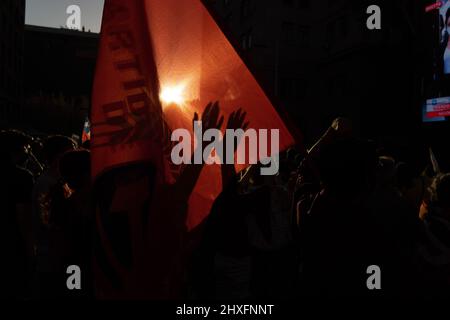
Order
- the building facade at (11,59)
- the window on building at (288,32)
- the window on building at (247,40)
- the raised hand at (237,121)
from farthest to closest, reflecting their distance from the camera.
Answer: the building facade at (11,59) < the window on building at (247,40) < the window on building at (288,32) < the raised hand at (237,121)

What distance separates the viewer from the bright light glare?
266cm

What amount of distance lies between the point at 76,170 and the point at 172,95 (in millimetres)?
1188

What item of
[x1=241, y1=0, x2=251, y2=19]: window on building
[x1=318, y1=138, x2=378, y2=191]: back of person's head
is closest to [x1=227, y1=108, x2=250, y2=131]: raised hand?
[x1=318, y1=138, x2=378, y2=191]: back of person's head

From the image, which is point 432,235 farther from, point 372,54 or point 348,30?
point 348,30

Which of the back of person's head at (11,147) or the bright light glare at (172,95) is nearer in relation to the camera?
the bright light glare at (172,95)

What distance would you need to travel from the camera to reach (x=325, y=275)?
225 centimetres

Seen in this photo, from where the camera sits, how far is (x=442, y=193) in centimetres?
290

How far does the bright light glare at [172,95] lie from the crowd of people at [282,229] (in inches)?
20.6

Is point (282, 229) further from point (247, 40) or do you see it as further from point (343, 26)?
point (247, 40)

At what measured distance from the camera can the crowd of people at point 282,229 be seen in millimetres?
2205

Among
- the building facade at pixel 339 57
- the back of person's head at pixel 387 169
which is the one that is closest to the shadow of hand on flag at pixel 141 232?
the back of person's head at pixel 387 169

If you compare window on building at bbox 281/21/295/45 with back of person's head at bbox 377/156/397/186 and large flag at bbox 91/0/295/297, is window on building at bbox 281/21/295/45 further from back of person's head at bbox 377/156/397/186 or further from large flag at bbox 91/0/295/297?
large flag at bbox 91/0/295/297

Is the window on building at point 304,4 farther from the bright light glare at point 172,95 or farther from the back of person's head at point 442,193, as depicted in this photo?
the bright light glare at point 172,95

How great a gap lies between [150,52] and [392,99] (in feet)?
79.0
